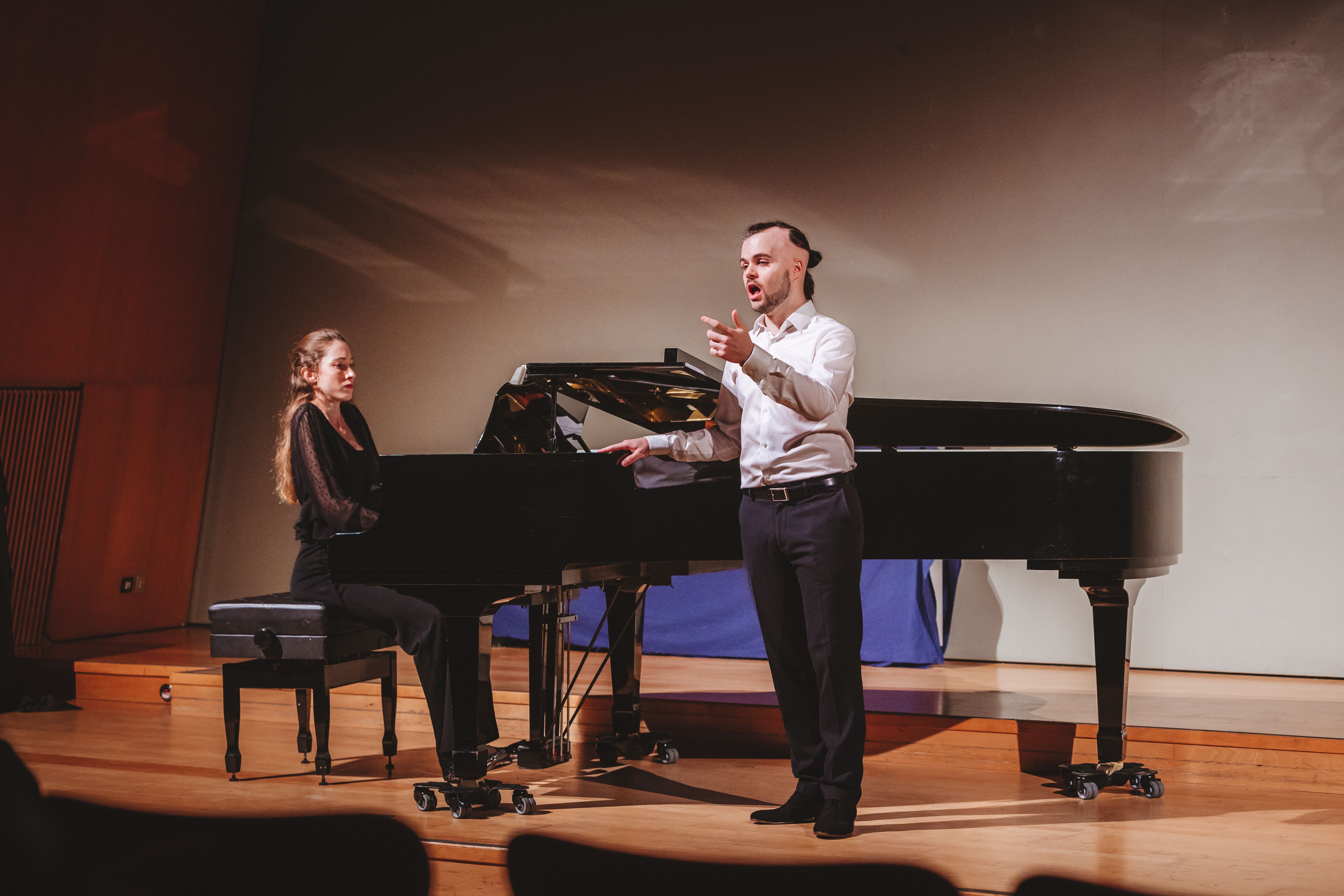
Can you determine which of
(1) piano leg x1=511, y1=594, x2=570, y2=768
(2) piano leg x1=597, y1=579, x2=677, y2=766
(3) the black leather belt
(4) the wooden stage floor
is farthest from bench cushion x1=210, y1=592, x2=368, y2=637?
(3) the black leather belt

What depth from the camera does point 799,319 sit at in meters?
2.77

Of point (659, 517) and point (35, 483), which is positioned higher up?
point (35, 483)

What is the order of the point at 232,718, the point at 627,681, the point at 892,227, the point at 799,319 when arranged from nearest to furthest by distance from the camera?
1. the point at 799,319
2. the point at 232,718
3. the point at 627,681
4. the point at 892,227

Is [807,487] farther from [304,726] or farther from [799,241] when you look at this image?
[304,726]

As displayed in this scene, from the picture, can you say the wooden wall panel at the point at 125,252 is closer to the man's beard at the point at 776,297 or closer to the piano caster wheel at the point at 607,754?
the piano caster wheel at the point at 607,754

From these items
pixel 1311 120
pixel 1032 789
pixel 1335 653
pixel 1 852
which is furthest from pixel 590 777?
pixel 1311 120

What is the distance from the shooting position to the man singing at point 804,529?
2.66 metres

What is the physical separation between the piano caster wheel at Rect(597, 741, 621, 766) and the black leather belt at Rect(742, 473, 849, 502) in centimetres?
135

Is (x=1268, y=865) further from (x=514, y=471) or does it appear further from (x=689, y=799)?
(x=514, y=471)

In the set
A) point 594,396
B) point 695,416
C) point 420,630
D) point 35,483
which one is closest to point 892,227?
point 695,416

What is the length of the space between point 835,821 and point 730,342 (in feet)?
3.77

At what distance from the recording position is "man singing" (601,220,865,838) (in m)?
2.66

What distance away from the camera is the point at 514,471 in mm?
2816

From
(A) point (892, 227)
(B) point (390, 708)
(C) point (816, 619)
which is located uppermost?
(A) point (892, 227)
